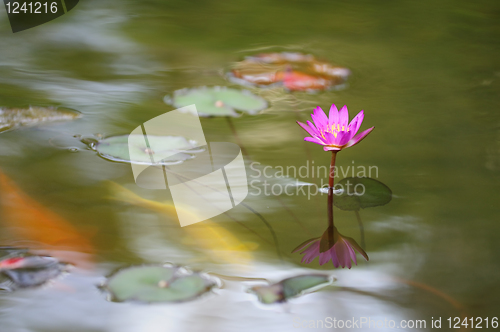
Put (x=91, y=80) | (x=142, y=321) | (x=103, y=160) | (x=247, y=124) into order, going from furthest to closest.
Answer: (x=91, y=80) → (x=247, y=124) → (x=103, y=160) → (x=142, y=321)

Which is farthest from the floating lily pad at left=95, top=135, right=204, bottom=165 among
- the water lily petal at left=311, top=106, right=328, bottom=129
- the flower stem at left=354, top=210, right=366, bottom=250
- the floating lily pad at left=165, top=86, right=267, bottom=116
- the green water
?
the flower stem at left=354, top=210, right=366, bottom=250

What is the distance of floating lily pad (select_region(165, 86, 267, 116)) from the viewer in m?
1.20

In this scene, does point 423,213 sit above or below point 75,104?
below

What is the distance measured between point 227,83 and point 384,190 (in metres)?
0.70

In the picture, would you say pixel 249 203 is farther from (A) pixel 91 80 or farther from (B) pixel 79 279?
(A) pixel 91 80

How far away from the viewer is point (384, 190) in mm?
898

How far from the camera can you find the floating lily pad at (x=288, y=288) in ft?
2.20

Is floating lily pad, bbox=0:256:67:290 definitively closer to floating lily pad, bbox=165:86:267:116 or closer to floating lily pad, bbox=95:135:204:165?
floating lily pad, bbox=95:135:204:165

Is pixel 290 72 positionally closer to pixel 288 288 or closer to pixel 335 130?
pixel 335 130

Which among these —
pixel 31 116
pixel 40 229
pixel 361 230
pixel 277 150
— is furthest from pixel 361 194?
pixel 31 116

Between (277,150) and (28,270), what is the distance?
1.98 feet

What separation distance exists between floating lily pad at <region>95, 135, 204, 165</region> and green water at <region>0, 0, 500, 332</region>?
0.04m

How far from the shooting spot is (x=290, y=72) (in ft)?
4.81

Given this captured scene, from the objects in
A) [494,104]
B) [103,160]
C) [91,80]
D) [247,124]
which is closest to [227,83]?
[247,124]
